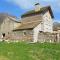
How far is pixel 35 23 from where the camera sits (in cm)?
4700

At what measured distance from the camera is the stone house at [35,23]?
44719 mm

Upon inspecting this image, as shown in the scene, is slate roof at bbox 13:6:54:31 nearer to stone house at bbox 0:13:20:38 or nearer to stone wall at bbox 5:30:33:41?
stone wall at bbox 5:30:33:41

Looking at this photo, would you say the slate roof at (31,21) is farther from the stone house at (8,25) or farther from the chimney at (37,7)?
the stone house at (8,25)

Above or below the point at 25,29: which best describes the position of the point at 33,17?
above

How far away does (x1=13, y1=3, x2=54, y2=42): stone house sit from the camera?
44.7 meters

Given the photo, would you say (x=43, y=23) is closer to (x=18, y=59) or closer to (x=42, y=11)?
(x=42, y=11)

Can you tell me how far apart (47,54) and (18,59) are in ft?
12.6

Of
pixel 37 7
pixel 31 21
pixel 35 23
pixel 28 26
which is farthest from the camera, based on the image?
pixel 37 7

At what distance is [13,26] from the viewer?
49.9 metres

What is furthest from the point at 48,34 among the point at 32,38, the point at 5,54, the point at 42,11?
the point at 5,54

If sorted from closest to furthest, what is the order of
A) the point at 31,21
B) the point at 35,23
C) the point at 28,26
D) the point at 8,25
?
the point at 28,26
the point at 35,23
the point at 31,21
the point at 8,25

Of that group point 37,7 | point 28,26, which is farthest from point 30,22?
point 37,7

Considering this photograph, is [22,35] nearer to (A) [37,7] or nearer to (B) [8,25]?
(B) [8,25]

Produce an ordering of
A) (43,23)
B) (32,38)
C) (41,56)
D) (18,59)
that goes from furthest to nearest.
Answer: (43,23) → (32,38) → (41,56) → (18,59)
